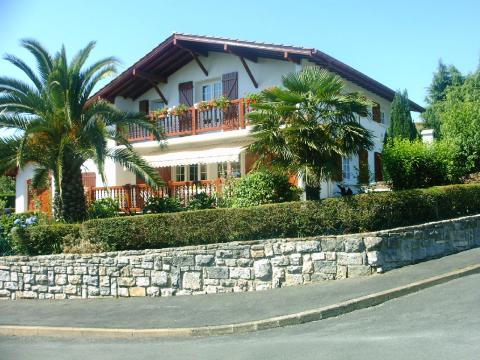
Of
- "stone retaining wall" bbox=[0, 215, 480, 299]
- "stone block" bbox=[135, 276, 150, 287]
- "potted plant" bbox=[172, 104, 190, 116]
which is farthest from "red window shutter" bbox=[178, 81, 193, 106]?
"stone block" bbox=[135, 276, 150, 287]

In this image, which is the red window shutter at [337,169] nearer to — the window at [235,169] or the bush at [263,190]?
the bush at [263,190]

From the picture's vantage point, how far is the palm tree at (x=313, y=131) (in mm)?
12164

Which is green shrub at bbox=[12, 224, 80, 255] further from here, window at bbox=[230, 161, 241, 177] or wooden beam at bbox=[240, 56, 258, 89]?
wooden beam at bbox=[240, 56, 258, 89]

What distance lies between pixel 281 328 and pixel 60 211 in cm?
1006

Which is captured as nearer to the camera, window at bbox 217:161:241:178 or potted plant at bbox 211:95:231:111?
potted plant at bbox 211:95:231:111

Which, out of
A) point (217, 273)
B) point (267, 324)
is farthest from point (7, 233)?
point (267, 324)

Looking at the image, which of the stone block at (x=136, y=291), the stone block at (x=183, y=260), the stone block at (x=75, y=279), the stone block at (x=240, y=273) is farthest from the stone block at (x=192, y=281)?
the stone block at (x=75, y=279)

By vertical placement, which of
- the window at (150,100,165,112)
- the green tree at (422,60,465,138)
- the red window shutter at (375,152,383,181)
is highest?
the green tree at (422,60,465,138)

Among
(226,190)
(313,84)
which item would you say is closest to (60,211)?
(226,190)

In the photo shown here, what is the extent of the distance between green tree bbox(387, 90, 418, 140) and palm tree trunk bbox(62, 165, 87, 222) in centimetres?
1193

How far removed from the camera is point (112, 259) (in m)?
13.3

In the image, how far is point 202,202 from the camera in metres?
17.1

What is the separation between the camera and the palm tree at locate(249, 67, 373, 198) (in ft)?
39.9

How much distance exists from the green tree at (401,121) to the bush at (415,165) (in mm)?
4300
